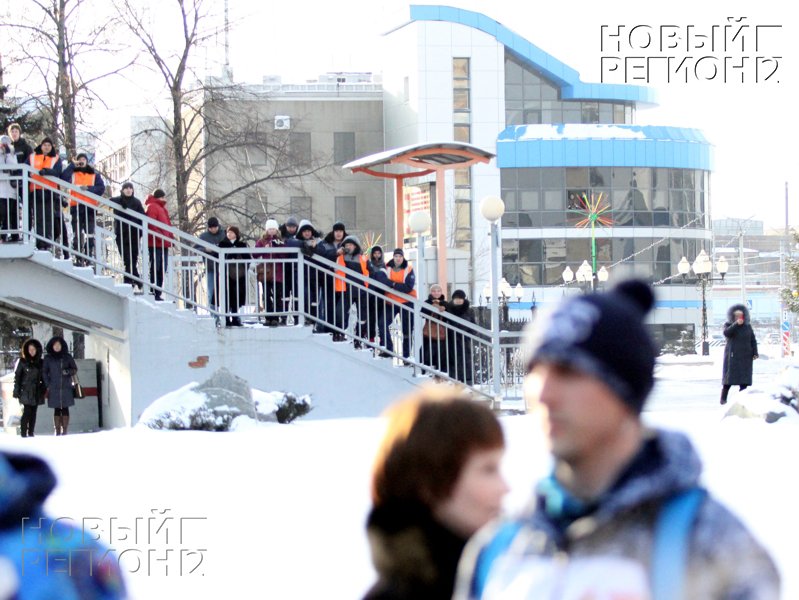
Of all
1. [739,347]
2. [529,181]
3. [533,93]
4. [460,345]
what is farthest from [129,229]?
[533,93]

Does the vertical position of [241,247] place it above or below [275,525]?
above

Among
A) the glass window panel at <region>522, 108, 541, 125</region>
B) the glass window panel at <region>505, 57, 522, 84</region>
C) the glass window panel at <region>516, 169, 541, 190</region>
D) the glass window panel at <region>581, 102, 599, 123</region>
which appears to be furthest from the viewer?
the glass window panel at <region>581, 102, 599, 123</region>

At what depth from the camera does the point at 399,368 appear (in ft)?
61.7

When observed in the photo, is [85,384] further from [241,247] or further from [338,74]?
[338,74]

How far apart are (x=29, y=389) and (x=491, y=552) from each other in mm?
16860

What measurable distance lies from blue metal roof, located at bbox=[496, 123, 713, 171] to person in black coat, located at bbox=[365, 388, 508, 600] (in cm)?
7610

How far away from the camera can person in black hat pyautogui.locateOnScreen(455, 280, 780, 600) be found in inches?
74.8

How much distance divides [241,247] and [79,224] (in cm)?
222

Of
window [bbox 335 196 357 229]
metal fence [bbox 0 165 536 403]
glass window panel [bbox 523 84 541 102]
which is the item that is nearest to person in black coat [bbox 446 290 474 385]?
metal fence [bbox 0 165 536 403]

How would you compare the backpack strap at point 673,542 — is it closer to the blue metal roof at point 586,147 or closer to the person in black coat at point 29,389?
the person in black coat at point 29,389

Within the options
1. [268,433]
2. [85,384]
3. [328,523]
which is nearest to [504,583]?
[328,523]

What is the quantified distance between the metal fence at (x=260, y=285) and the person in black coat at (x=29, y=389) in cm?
158

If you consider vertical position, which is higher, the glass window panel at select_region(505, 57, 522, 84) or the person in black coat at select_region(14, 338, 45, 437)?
the glass window panel at select_region(505, 57, 522, 84)

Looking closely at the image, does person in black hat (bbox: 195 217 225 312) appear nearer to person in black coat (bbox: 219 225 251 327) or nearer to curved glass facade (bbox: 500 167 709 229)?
person in black coat (bbox: 219 225 251 327)
